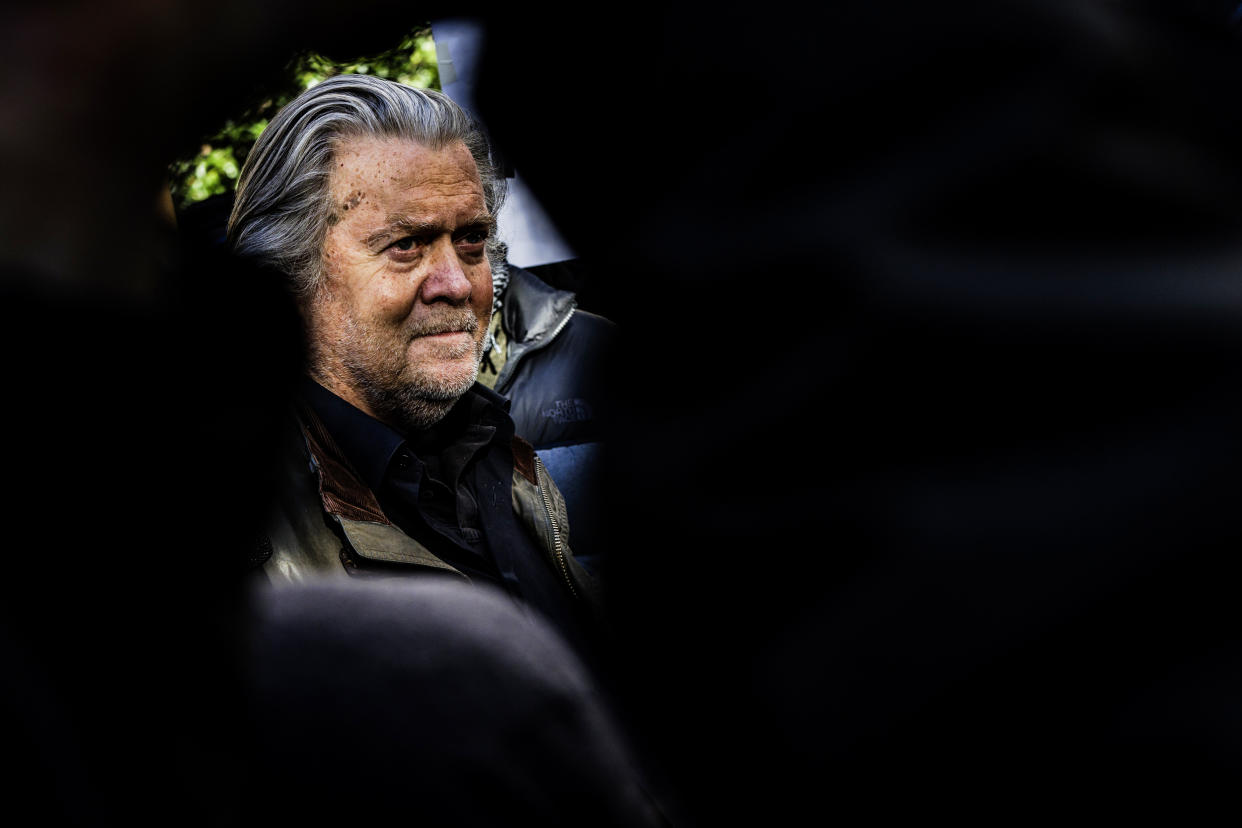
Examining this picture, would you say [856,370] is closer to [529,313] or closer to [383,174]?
[383,174]

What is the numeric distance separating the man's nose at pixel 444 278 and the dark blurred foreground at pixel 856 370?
1416 mm

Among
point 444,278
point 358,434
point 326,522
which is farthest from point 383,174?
point 326,522

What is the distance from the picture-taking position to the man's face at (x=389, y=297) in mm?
1684

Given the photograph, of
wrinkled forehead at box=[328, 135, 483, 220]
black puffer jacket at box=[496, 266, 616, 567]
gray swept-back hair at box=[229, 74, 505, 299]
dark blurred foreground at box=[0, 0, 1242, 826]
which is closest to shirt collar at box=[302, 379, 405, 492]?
gray swept-back hair at box=[229, 74, 505, 299]

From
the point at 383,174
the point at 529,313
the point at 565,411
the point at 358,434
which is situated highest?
the point at 383,174

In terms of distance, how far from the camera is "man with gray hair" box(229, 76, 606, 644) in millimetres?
1637

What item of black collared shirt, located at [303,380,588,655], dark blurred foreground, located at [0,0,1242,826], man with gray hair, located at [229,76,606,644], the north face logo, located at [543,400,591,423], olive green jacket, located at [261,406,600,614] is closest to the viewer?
dark blurred foreground, located at [0,0,1242,826]

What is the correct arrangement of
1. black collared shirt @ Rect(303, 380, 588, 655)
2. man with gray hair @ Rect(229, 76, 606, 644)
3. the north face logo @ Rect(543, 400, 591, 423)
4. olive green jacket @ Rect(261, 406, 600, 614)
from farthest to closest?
1. the north face logo @ Rect(543, 400, 591, 423)
2. man with gray hair @ Rect(229, 76, 606, 644)
3. black collared shirt @ Rect(303, 380, 588, 655)
4. olive green jacket @ Rect(261, 406, 600, 614)

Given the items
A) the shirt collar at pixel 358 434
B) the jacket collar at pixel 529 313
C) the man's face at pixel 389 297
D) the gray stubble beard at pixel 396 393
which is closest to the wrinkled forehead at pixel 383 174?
the man's face at pixel 389 297

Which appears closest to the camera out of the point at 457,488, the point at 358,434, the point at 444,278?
the point at 358,434

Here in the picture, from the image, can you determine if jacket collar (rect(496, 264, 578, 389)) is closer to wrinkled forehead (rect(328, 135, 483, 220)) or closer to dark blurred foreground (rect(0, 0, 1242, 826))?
wrinkled forehead (rect(328, 135, 483, 220))

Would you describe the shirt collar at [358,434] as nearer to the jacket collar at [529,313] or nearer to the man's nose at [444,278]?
the man's nose at [444,278]

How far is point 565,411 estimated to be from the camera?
2475 mm

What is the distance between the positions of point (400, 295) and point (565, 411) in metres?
0.83
